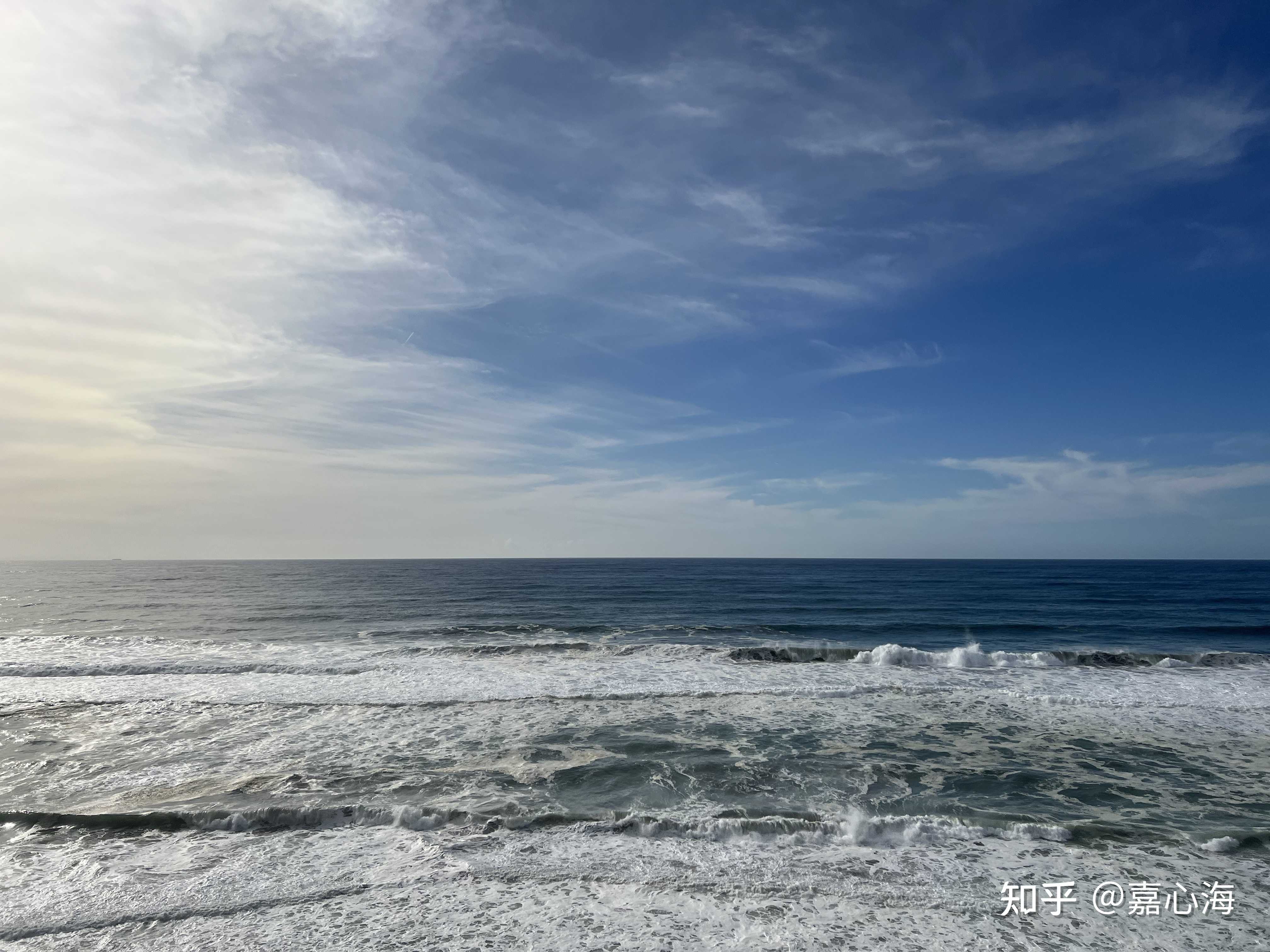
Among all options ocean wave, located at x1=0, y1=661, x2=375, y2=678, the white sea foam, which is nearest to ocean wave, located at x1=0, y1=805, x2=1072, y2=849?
ocean wave, located at x1=0, y1=661, x2=375, y2=678

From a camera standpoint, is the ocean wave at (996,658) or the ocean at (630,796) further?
the ocean wave at (996,658)

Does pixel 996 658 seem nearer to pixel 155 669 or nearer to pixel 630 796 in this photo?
pixel 630 796

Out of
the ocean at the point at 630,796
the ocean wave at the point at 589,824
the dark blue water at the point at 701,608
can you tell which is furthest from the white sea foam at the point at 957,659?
the ocean wave at the point at 589,824

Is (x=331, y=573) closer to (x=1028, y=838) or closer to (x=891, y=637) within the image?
(x=891, y=637)

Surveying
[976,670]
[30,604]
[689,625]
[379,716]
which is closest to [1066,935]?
[379,716]

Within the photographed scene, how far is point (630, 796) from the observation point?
11844 millimetres

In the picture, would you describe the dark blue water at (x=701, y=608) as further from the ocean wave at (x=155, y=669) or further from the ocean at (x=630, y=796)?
the ocean wave at (x=155, y=669)

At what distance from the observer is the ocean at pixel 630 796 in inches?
310

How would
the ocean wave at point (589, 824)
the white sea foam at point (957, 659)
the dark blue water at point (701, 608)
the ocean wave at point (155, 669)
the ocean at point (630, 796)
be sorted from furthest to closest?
the dark blue water at point (701, 608) < the white sea foam at point (957, 659) < the ocean wave at point (155, 669) < the ocean wave at point (589, 824) < the ocean at point (630, 796)

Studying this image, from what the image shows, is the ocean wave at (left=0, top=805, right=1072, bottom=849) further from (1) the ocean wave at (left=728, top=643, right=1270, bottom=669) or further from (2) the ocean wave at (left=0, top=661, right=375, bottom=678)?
(1) the ocean wave at (left=728, top=643, right=1270, bottom=669)

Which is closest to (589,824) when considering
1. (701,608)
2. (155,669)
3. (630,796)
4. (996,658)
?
(630,796)

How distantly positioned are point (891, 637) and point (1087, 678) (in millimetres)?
10311

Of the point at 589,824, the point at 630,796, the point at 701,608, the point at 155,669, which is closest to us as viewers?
the point at 589,824

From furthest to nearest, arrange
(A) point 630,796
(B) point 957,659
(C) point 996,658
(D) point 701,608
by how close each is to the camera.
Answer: (D) point 701,608, (C) point 996,658, (B) point 957,659, (A) point 630,796
